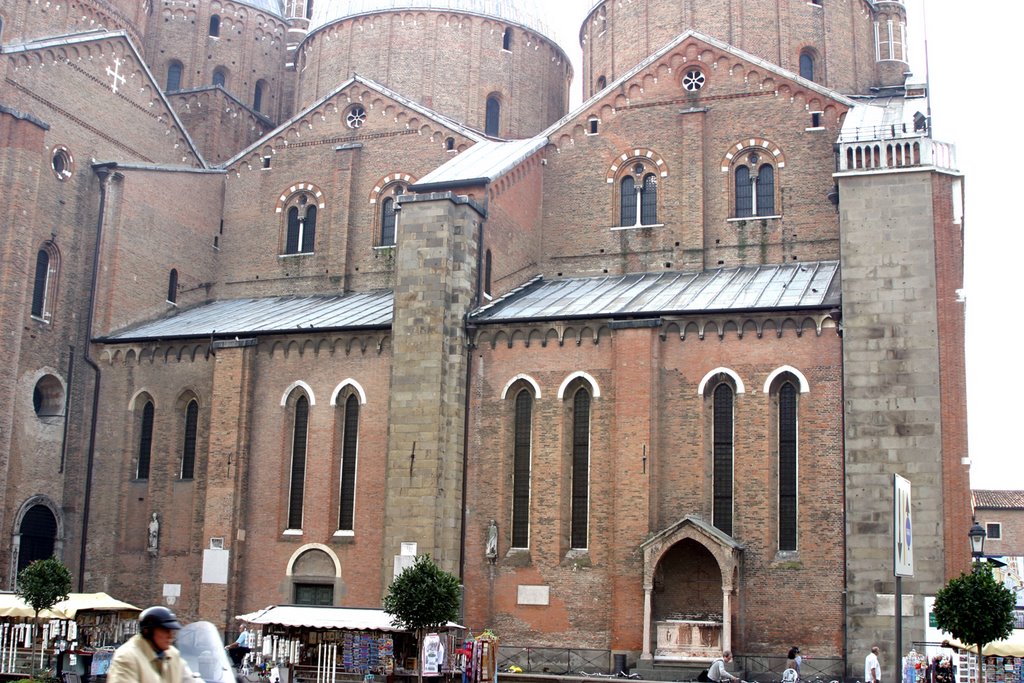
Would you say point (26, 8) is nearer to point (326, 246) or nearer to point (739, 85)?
point (326, 246)

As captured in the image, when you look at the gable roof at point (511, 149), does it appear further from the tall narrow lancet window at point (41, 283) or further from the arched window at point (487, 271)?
the tall narrow lancet window at point (41, 283)

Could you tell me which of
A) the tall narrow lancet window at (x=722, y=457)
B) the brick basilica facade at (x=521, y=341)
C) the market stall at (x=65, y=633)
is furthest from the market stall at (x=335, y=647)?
the tall narrow lancet window at (x=722, y=457)

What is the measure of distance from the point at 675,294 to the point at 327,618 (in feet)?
38.2

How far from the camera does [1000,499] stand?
63.4m

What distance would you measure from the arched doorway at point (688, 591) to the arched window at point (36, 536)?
51.0 feet

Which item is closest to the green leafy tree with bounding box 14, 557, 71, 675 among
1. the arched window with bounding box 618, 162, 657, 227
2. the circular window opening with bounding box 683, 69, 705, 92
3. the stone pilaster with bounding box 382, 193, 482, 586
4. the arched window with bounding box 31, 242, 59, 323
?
the stone pilaster with bounding box 382, 193, 482, 586

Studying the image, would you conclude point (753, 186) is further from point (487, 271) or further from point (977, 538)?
point (977, 538)

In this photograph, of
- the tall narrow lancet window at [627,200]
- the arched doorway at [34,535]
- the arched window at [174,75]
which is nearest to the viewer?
the arched doorway at [34,535]

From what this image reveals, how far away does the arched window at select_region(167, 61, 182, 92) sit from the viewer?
150ft

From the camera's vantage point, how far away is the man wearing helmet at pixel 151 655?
24.3 feet

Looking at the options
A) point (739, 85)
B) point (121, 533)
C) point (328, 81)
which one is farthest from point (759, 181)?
point (121, 533)

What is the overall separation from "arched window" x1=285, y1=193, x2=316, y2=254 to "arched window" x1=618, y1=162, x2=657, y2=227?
9.44 metres

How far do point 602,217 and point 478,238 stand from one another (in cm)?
443

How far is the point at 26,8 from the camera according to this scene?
115 feet
